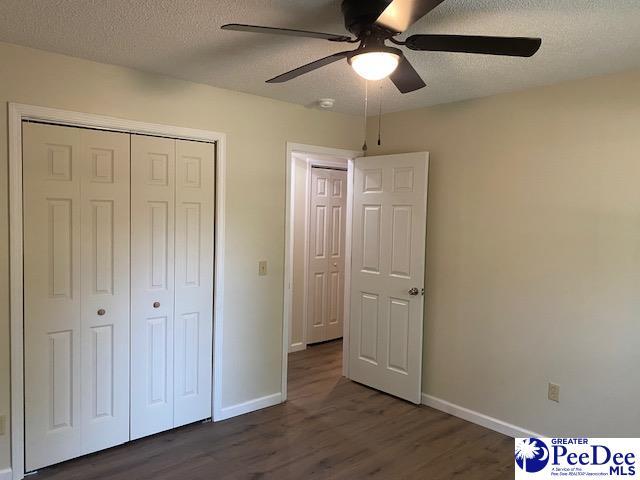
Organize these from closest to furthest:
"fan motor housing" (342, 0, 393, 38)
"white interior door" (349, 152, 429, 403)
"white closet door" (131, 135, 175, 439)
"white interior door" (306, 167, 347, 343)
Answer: "fan motor housing" (342, 0, 393, 38) < "white closet door" (131, 135, 175, 439) < "white interior door" (349, 152, 429, 403) < "white interior door" (306, 167, 347, 343)

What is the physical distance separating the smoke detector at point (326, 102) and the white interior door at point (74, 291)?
4.73ft

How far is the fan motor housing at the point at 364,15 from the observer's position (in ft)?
5.87

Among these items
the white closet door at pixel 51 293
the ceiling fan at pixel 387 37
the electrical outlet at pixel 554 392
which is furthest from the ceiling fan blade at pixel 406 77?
the electrical outlet at pixel 554 392

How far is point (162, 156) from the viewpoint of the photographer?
308cm

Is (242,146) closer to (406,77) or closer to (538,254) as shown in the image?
(406,77)

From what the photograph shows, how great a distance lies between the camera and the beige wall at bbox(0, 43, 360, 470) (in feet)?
9.10

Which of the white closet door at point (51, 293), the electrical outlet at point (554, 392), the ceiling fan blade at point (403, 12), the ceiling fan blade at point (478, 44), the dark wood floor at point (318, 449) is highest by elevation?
the ceiling fan blade at point (403, 12)

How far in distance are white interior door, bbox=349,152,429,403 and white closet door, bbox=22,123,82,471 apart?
88.4 inches

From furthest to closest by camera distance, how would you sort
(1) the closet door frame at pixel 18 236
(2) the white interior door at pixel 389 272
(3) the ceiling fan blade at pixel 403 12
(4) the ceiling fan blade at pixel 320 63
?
(2) the white interior door at pixel 389 272 → (1) the closet door frame at pixel 18 236 → (4) the ceiling fan blade at pixel 320 63 → (3) the ceiling fan blade at pixel 403 12

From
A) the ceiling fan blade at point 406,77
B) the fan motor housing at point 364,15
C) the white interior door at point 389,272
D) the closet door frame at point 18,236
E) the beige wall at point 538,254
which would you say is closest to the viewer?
the fan motor housing at point 364,15

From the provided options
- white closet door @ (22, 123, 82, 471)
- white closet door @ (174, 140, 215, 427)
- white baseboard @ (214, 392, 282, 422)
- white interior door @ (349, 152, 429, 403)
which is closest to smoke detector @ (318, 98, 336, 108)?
white interior door @ (349, 152, 429, 403)

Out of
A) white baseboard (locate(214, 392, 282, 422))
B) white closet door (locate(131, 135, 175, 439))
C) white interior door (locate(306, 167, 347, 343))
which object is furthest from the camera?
white interior door (locate(306, 167, 347, 343))

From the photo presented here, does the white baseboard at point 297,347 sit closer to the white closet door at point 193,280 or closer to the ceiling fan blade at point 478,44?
the white closet door at point 193,280

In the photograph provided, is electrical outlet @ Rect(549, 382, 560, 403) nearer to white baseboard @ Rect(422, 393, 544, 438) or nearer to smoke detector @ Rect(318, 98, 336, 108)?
white baseboard @ Rect(422, 393, 544, 438)
